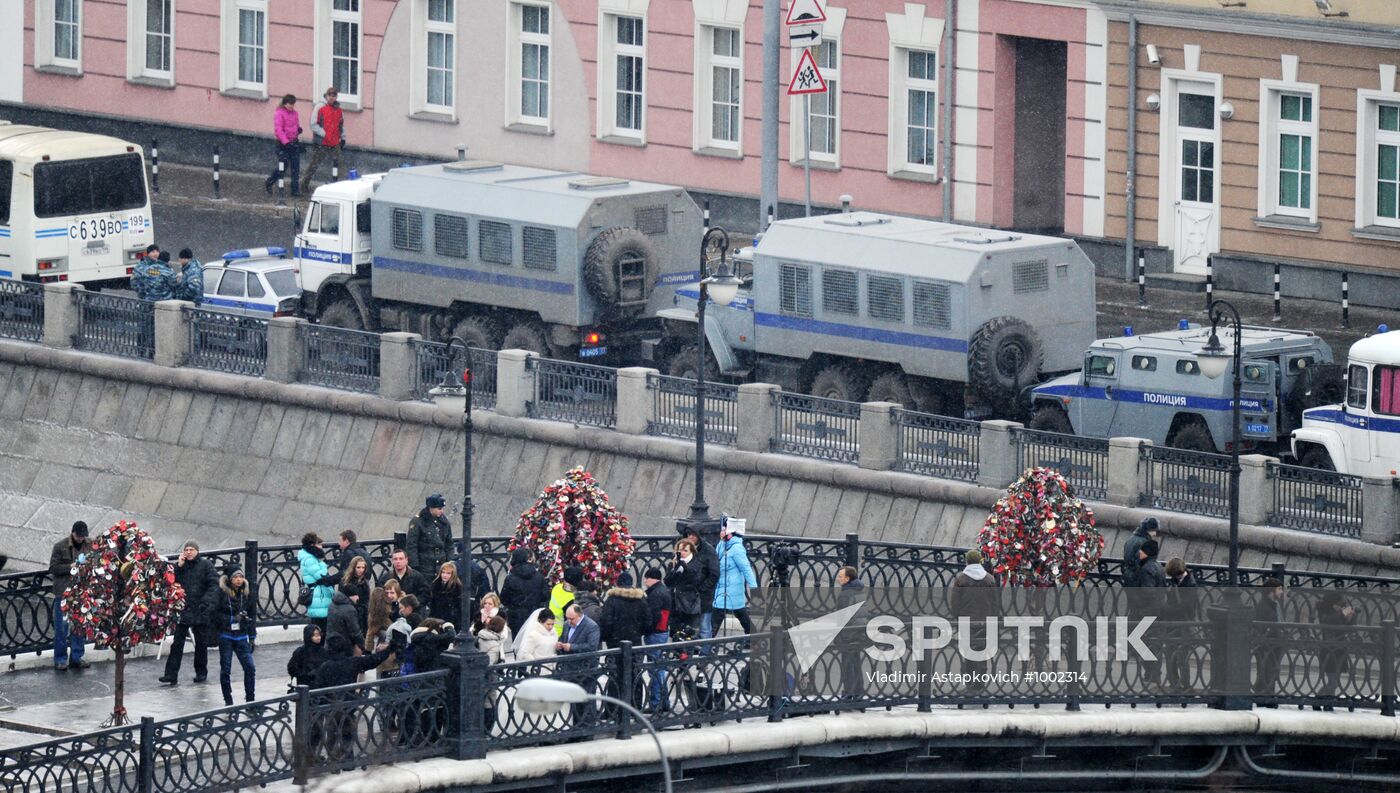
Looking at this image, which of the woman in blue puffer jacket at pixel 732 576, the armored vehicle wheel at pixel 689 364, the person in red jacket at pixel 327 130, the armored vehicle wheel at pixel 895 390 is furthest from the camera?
the person in red jacket at pixel 327 130

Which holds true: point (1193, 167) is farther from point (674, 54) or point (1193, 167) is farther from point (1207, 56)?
point (674, 54)

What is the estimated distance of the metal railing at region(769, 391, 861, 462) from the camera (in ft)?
114

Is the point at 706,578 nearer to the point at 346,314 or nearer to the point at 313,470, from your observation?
the point at 313,470

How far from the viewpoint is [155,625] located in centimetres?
2723

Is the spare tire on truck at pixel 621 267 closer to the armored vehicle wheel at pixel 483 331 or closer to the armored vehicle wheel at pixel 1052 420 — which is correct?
the armored vehicle wheel at pixel 483 331

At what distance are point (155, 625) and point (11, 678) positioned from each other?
2474mm

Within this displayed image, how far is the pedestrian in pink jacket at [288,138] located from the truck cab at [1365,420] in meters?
19.5

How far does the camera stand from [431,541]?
2953 centimetres

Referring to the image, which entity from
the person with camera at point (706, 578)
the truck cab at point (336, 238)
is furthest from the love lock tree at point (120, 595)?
the truck cab at point (336, 238)

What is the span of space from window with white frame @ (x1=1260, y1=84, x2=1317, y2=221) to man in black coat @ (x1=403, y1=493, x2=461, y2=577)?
581 inches

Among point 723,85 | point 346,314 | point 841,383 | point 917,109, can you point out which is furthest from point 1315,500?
point 723,85

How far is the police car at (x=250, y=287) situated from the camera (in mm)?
40250

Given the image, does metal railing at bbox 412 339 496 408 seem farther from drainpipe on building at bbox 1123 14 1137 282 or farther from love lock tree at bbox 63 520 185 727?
love lock tree at bbox 63 520 185 727

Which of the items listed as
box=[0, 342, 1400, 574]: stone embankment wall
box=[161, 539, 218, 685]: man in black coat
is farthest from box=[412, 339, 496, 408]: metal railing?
A: box=[161, 539, 218, 685]: man in black coat
